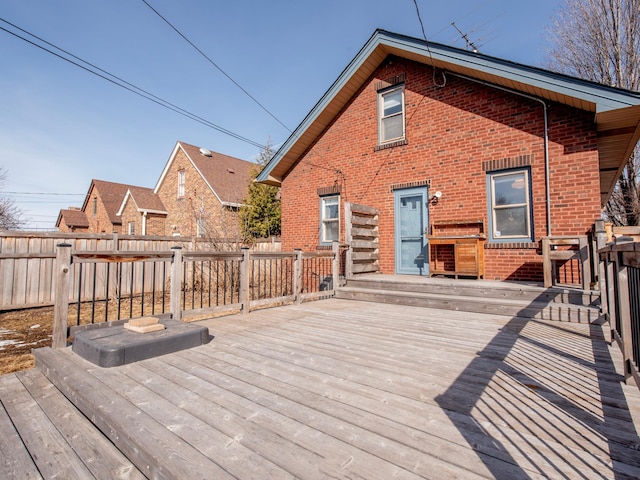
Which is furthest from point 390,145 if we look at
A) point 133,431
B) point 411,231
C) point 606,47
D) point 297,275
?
point 606,47

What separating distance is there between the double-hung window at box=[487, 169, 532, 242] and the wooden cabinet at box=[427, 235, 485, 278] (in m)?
0.52

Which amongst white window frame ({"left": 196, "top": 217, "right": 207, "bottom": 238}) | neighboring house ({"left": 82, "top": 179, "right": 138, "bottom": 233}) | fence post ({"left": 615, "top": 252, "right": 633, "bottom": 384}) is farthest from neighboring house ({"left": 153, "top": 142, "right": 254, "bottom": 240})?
fence post ({"left": 615, "top": 252, "right": 633, "bottom": 384})

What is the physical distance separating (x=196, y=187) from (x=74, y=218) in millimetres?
14373

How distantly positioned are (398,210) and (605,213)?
1431 cm

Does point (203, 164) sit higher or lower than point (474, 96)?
higher

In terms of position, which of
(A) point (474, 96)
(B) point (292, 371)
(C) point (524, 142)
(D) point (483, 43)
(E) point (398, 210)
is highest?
(D) point (483, 43)

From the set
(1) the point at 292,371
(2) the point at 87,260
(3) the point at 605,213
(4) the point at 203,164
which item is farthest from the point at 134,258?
(3) the point at 605,213

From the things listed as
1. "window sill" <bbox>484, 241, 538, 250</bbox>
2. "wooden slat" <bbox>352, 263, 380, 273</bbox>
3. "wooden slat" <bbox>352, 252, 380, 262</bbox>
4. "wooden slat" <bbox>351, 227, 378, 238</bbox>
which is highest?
"wooden slat" <bbox>351, 227, 378, 238</bbox>

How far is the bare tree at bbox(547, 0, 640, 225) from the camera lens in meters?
12.2

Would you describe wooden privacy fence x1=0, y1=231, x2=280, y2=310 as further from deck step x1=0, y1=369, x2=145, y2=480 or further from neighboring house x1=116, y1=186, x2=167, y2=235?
neighboring house x1=116, y1=186, x2=167, y2=235

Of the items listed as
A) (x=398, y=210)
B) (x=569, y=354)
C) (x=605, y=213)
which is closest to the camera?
(x=569, y=354)

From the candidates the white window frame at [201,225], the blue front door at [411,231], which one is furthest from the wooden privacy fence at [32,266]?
the blue front door at [411,231]

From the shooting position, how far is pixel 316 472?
146cm

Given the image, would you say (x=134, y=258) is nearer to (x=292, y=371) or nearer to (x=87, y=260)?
(x=87, y=260)
